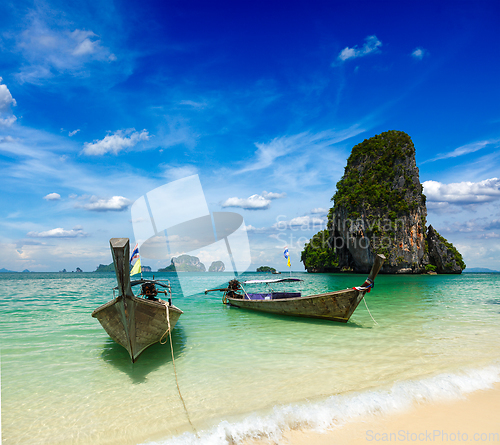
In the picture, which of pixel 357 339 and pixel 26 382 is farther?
pixel 357 339

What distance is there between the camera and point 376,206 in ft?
198

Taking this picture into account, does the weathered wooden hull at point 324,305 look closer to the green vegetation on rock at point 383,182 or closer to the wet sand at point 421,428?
the wet sand at point 421,428

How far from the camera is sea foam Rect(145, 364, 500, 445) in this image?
383cm

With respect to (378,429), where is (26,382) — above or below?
above

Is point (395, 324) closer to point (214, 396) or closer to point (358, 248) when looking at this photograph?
point (214, 396)

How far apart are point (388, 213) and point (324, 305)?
56.1 meters

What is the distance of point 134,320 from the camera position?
19.8ft

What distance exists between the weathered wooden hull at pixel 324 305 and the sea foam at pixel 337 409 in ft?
15.6

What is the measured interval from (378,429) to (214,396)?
2699 mm

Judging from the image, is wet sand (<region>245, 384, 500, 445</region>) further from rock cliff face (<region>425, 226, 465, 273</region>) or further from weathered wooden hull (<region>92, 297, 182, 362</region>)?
rock cliff face (<region>425, 226, 465, 273</region>)

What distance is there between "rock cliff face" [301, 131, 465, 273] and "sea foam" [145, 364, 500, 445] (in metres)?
55.8

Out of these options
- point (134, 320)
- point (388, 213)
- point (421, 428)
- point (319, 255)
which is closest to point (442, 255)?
point (388, 213)

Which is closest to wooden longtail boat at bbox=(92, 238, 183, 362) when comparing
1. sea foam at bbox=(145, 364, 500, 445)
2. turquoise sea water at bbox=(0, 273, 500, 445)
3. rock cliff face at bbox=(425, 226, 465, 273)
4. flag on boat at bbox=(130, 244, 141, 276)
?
turquoise sea water at bbox=(0, 273, 500, 445)

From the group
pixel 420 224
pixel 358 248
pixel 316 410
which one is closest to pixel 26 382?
pixel 316 410
